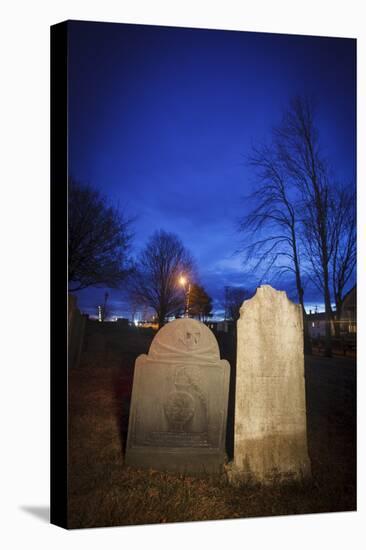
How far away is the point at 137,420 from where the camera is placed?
6.73 m

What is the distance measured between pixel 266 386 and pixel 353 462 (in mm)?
1250

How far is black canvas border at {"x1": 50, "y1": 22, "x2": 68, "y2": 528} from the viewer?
538 centimetres

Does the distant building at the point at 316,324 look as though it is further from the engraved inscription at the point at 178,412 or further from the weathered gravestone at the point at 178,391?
the engraved inscription at the point at 178,412

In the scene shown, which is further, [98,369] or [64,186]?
[98,369]


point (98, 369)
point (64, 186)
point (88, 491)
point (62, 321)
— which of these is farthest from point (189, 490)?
point (98, 369)

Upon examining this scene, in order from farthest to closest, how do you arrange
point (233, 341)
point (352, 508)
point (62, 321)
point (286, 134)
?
point (233, 341), point (286, 134), point (352, 508), point (62, 321)

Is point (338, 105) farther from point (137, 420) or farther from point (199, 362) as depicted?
point (137, 420)

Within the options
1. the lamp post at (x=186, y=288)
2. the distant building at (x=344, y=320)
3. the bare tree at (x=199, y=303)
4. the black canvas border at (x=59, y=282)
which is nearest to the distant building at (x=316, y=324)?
the distant building at (x=344, y=320)

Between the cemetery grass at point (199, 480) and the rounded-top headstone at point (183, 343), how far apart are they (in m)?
1.14

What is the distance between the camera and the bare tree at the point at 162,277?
26.9 ft

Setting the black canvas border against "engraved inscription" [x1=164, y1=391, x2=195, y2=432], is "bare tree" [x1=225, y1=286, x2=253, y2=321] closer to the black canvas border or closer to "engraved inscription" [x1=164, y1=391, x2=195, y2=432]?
"engraved inscription" [x1=164, y1=391, x2=195, y2=432]

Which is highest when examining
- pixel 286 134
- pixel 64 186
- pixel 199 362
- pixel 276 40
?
pixel 276 40

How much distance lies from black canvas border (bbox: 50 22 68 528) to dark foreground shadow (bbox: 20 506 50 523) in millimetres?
121

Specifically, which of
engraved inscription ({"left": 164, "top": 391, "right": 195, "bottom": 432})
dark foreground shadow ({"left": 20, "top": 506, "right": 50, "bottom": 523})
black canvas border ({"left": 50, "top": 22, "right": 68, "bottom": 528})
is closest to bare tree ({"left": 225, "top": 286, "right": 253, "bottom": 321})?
engraved inscription ({"left": 164, "top": 391, "right": 195, "bottom": 432})
